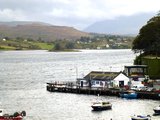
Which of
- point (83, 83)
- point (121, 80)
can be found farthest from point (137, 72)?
point (83, 83)

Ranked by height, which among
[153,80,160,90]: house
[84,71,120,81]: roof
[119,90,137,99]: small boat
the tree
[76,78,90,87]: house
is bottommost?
[119,90,137,99]: small boat

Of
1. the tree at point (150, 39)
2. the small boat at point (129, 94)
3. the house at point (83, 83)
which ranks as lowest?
the small boat at point (129, 94)

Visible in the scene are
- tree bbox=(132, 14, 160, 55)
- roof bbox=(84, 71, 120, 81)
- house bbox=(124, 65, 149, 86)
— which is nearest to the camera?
roof bbox=(84, 71, 120, 81)

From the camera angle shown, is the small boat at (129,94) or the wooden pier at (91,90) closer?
the wooden pier at (91,90)

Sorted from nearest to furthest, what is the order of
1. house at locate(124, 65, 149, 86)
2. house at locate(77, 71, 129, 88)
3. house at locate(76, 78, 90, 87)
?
1. house at locate(77, 71, 129, 88)
2. house at locate(76, 78, 90, 87)
3. house at locate(124, 65, 149, 86)

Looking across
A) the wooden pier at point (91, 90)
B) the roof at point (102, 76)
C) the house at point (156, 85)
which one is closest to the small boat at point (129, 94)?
the wooden pier at point (91, 90)

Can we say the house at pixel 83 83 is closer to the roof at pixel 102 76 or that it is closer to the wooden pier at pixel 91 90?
the roof at pixel 102 76

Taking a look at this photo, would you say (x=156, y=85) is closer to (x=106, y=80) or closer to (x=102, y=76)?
(x=106, y=80)

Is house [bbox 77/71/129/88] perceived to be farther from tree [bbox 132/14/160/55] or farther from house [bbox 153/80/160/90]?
tree [bbox 132/14/160/55]

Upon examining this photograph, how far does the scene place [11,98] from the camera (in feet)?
322

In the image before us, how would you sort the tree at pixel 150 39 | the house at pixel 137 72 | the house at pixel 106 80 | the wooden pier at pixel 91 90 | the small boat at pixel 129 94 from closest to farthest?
the wooden pier at pixel 91 90
the small boat at pixel 129 94
the house at pixel 106 80
the house at pixel 137 72
the tree at pixel 150 39

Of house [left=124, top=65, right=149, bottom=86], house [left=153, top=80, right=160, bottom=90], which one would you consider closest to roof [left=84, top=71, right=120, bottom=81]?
house [left=124, top=65, right=149, bottom=86]

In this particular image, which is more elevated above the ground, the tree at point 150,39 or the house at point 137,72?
the tree at point 150,39

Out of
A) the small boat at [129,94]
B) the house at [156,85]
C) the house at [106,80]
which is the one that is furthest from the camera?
the house at [106,80]
